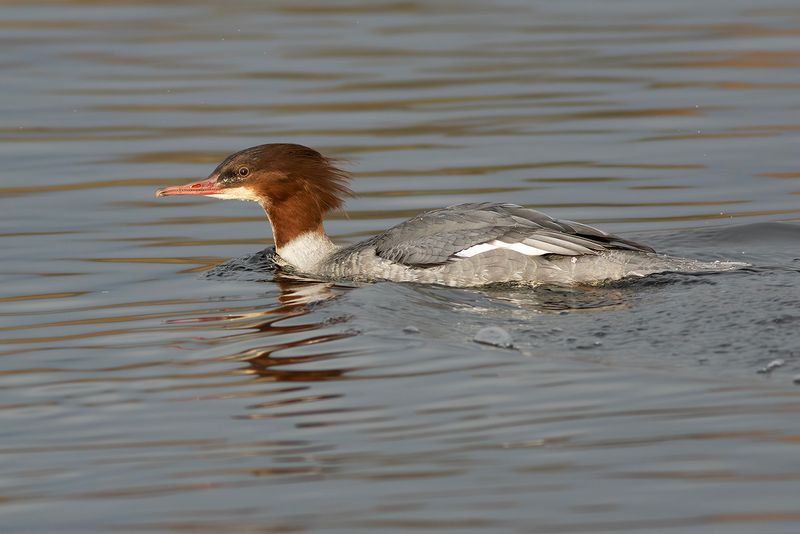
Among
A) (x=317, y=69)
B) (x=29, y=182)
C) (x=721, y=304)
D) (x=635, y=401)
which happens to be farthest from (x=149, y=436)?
(x=317, y=69)

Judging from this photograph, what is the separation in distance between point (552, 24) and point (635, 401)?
1279 centimetres

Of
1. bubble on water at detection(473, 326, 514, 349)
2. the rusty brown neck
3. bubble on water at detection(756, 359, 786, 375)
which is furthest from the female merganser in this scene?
bubble on water at detection(756, 359, 786, 375)

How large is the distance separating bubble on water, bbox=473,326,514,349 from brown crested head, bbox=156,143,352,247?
2953 mm

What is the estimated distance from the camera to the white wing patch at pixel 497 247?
9.21 m

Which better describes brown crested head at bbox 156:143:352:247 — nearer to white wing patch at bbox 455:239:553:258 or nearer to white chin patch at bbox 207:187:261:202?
white chin patch at bbox 207:187:261:202

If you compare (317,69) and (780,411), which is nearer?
(780,411)

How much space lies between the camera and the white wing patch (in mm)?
9211

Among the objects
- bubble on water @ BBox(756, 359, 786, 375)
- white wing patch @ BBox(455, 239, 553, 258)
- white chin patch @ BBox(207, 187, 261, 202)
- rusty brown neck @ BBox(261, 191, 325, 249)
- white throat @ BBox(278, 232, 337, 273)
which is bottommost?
bubble on water @ BBox(756, 359, 786, 375)

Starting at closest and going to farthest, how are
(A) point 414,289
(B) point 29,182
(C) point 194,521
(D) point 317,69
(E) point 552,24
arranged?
(C) point 194,521 → (A) point 414,289 → (B) point 29,182 → (D) point 317,69 → (E) point 552,24

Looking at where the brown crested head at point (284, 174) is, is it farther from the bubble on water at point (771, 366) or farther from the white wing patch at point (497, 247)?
the bubble on water at point (771, 366)

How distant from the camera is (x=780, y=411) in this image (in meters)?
6.07

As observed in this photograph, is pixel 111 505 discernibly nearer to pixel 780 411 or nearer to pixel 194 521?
pixel 194 521

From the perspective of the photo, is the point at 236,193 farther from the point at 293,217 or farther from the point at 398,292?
the point at 398,292

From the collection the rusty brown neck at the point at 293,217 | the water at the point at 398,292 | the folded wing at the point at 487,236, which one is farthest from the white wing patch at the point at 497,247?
the rusty brown neck at the point at 293,217
